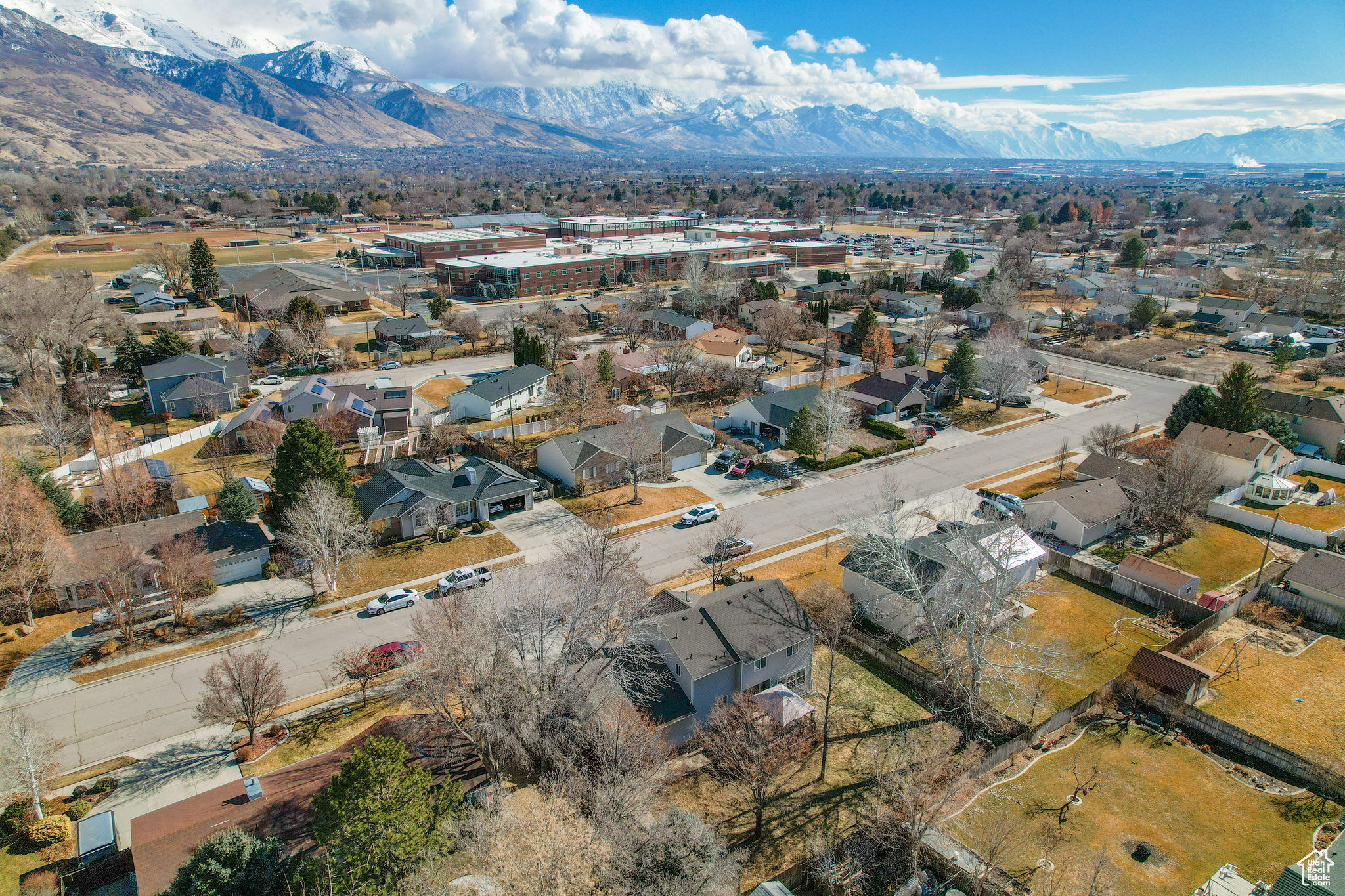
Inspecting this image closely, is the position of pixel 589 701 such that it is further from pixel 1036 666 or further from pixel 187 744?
pixel 1036 666

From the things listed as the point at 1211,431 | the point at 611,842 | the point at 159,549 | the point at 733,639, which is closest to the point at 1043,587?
the point at 733,639

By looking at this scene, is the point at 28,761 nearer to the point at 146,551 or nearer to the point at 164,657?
the point at 164,657

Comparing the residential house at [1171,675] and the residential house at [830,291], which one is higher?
the residential house at [830,291]

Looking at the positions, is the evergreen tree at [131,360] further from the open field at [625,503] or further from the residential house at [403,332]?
the open field at [625,503]

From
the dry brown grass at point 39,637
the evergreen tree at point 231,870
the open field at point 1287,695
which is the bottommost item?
the dry brown grass at point 39,637

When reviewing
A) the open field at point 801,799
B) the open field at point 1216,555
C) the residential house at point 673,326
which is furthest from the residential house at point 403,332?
the open field at point 1216,555

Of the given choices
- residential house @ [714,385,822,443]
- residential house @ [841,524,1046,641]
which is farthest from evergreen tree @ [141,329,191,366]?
residential house @ [841,524,1046,641]
